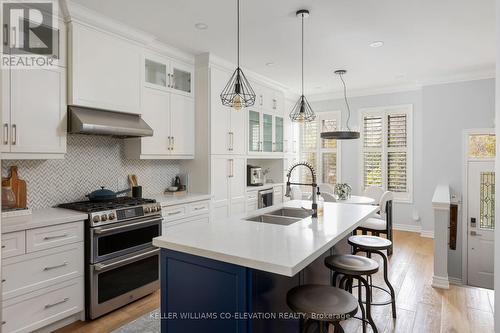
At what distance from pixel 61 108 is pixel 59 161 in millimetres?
588

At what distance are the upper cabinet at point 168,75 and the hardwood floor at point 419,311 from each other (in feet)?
7.87

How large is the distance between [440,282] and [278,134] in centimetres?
342

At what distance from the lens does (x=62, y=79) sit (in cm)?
281

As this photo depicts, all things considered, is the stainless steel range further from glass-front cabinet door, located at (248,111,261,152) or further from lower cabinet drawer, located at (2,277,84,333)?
glass-front cabinet door, located at (248,111,261,152)

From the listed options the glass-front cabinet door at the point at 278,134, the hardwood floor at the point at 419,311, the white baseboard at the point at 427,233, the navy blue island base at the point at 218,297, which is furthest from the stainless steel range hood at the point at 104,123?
the white baseboard at the point at 427,233

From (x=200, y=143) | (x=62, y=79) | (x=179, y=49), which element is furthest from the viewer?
(x=200, y=143)

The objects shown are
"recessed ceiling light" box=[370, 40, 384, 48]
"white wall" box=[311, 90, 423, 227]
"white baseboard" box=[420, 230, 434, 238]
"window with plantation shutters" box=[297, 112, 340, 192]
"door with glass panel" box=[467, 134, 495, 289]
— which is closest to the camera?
"recessed ceiling light" box=[370, 40, 384, 48]

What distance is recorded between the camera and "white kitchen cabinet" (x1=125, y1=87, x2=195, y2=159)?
359cm

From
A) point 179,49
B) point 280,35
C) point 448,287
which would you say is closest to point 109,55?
point 179,49

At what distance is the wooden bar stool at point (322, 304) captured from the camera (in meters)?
1.67

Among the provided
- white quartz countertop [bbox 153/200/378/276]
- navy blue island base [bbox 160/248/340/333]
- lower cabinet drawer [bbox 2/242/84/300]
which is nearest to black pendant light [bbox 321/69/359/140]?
white quartz countertop [bbox 153/200/378/276]

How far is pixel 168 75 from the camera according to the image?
3861 millimetres

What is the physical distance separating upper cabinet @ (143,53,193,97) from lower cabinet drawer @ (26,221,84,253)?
176 cm

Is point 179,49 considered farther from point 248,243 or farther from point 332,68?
point 248,243
